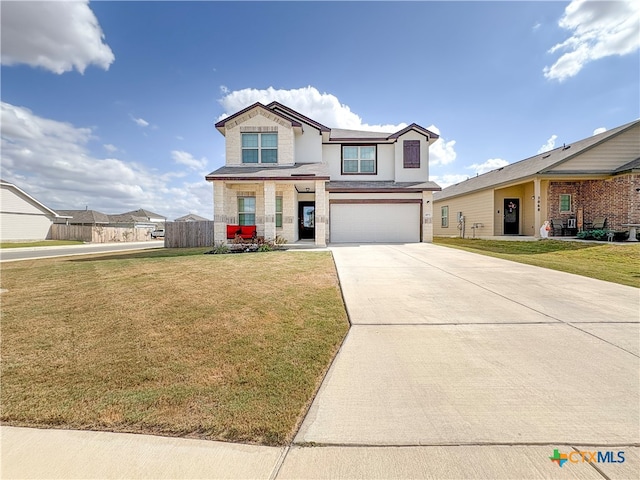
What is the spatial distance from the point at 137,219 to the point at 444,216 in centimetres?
5545

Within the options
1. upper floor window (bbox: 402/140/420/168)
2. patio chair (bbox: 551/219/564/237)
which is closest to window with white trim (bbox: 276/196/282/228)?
upper floor window (bbox: 402/140/420/168)

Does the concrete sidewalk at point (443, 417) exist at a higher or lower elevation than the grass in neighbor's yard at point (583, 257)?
lower

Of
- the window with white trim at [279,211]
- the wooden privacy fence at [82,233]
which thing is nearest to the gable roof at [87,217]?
the wooden privacy fence at [82,233]

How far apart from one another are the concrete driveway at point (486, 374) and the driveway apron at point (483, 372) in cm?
1

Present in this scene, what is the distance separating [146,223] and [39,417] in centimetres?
6350

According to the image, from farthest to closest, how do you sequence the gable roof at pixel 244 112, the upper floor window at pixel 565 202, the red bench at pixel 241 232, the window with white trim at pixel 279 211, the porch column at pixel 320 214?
the upper floor window at pixel 565 202
the window with white trim at pixel 279 211
the gable roof at pixel 244 112
the porch column at pixel 320 214
the red bench at pixel 241 232

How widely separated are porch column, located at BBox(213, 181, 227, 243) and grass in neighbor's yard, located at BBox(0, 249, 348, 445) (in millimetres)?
8203

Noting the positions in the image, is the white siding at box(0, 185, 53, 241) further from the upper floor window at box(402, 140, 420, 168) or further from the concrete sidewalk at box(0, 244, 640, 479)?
the concrete sidewalk at box(0, 244, 640, 479)

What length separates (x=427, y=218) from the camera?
16.7 meters

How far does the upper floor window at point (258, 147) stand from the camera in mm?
15477

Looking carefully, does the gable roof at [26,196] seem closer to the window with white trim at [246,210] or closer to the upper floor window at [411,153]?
the window with white trim at [246,210]

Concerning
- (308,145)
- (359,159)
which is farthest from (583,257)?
(308,145)

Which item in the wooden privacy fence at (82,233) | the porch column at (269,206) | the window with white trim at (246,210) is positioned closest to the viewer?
the porch column at (269,206)

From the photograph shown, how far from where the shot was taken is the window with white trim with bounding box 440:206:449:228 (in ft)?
86.0
